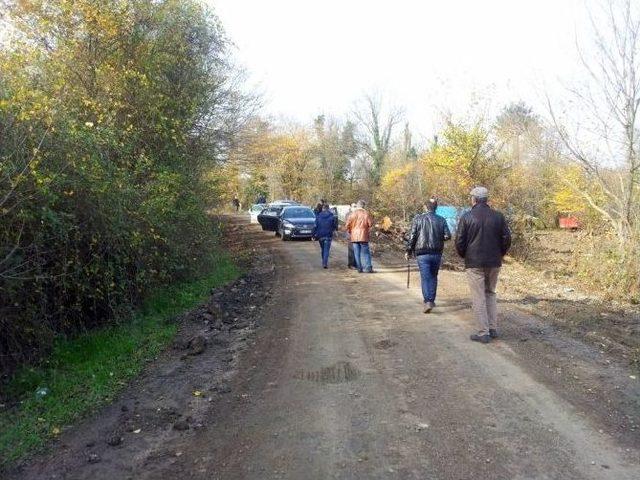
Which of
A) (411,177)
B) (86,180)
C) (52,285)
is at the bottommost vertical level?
(52,285)

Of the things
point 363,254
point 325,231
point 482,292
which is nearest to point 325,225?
point 325,231

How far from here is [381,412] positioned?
5047 millimetres

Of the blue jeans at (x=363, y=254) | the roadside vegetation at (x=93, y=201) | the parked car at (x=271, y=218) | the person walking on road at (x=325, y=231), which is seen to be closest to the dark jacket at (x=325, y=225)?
the person walking on road at (x=325, y=231)

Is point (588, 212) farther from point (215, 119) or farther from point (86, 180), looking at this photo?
point (86, 180)

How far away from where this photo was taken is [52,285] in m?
7.56

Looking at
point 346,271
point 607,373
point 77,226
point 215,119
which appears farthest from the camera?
point 215,119

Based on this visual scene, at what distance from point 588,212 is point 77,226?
15198 millimetres

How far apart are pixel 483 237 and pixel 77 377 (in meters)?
5.44

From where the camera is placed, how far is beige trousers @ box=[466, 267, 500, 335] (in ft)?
24.0

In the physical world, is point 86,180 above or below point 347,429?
above

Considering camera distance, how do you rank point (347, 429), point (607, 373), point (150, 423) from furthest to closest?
point (607, 373) → point (150, 423) → point (347, 429)

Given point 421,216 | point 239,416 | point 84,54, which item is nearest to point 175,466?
point 239,416

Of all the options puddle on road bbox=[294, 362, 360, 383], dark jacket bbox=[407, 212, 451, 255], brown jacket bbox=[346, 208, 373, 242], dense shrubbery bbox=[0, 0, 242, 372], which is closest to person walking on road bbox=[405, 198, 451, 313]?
dark jacket bbox=[407, 212, 451, 255]

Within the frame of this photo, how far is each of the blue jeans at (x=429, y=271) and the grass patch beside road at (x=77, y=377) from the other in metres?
4.17
